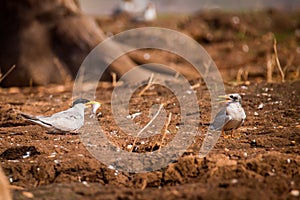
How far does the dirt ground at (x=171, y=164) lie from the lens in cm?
339

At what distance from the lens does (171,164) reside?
3871 millimetres

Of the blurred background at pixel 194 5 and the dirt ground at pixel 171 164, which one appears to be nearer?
the dirt ground at pixel 171 164

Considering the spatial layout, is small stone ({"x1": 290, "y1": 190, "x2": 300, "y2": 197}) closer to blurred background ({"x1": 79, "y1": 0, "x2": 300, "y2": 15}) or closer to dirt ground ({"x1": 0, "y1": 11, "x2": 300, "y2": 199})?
dirt ground ({"x1": 0, "y1": 11, "x2": 300, "y2": 199})

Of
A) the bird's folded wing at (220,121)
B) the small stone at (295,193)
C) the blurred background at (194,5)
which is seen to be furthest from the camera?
the blurred background at (194,5)

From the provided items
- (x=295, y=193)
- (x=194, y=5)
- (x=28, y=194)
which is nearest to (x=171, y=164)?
(x=295, y=193)

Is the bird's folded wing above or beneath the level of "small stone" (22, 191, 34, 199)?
above

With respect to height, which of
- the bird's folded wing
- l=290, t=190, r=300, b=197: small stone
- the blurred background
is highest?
the blurred background

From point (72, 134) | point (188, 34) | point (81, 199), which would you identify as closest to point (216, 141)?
point (72, 134)

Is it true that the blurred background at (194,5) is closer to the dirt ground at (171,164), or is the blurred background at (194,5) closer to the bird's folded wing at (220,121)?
the dirt ground at (171,164)

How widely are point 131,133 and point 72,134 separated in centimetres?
48

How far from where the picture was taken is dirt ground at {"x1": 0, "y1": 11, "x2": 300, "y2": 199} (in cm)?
339

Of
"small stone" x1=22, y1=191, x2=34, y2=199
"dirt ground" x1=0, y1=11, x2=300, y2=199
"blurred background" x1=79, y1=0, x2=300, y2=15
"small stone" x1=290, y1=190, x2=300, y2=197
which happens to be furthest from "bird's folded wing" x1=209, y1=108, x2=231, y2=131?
"blurred background" x1=79, y1=0, x2=300, y2=15

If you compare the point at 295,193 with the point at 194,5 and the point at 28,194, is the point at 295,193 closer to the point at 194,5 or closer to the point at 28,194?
the point at 28,194

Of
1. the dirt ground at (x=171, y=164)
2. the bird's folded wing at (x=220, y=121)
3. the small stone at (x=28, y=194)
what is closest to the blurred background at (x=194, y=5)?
the dirt ground at (x=171, y=164)
